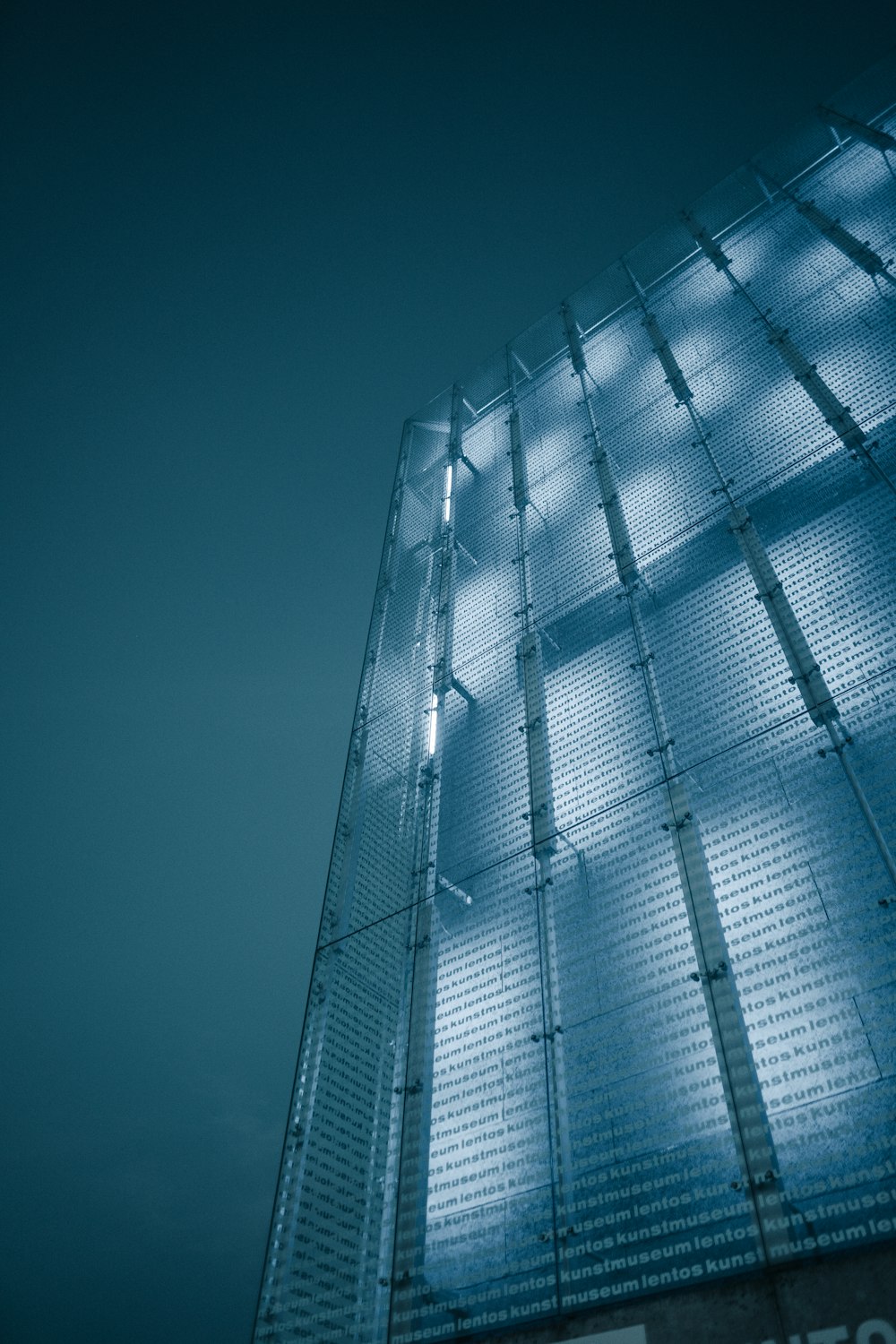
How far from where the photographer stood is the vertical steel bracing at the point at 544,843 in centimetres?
Answer: 384

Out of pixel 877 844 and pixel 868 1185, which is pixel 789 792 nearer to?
pixel 877 844

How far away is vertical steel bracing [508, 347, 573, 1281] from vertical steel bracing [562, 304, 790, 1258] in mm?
786

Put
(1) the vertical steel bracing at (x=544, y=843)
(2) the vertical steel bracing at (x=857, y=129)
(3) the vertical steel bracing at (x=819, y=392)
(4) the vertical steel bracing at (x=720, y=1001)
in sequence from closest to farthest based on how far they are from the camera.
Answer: (4) the vertical steel bracing at (x=720, y=1001)
(1) the vertical steel bracing at (x=544, y=843)
(3) the vertical steel bracing at (x=819, y=392)
(2) the vertical steel bracing at (x=857, y=129)

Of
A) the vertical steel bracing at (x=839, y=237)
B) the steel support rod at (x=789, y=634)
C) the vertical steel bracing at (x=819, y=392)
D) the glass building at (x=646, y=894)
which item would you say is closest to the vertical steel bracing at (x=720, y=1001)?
the glass building at (x=646, y=894)

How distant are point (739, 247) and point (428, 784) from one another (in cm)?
681

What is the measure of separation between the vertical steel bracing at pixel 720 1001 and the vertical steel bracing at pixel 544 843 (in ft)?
2.58

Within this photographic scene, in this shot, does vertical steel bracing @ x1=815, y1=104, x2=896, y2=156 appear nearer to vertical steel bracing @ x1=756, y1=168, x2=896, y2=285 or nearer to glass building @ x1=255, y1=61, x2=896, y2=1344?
glass building @ x1=255, y1=61, x2=896, y2=1344

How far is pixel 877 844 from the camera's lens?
375 cm

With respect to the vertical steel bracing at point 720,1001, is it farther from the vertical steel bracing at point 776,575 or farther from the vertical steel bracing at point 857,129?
the vertical steel bracing at point 857,129

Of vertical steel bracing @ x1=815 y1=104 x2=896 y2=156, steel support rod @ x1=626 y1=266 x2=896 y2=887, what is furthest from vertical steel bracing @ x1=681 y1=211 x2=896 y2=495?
vertical steel bracing @ x1=815 y1=104 x2=896 y2=156

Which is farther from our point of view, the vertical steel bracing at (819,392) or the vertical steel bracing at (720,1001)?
the vertical steel bracing at (819,392)

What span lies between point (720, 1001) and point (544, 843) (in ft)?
5.23

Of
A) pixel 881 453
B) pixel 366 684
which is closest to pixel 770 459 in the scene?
pixel 881 453

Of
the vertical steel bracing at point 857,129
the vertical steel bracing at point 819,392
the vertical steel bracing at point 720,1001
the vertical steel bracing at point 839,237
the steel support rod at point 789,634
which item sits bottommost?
the vertical steel bracing at point 720,1001
